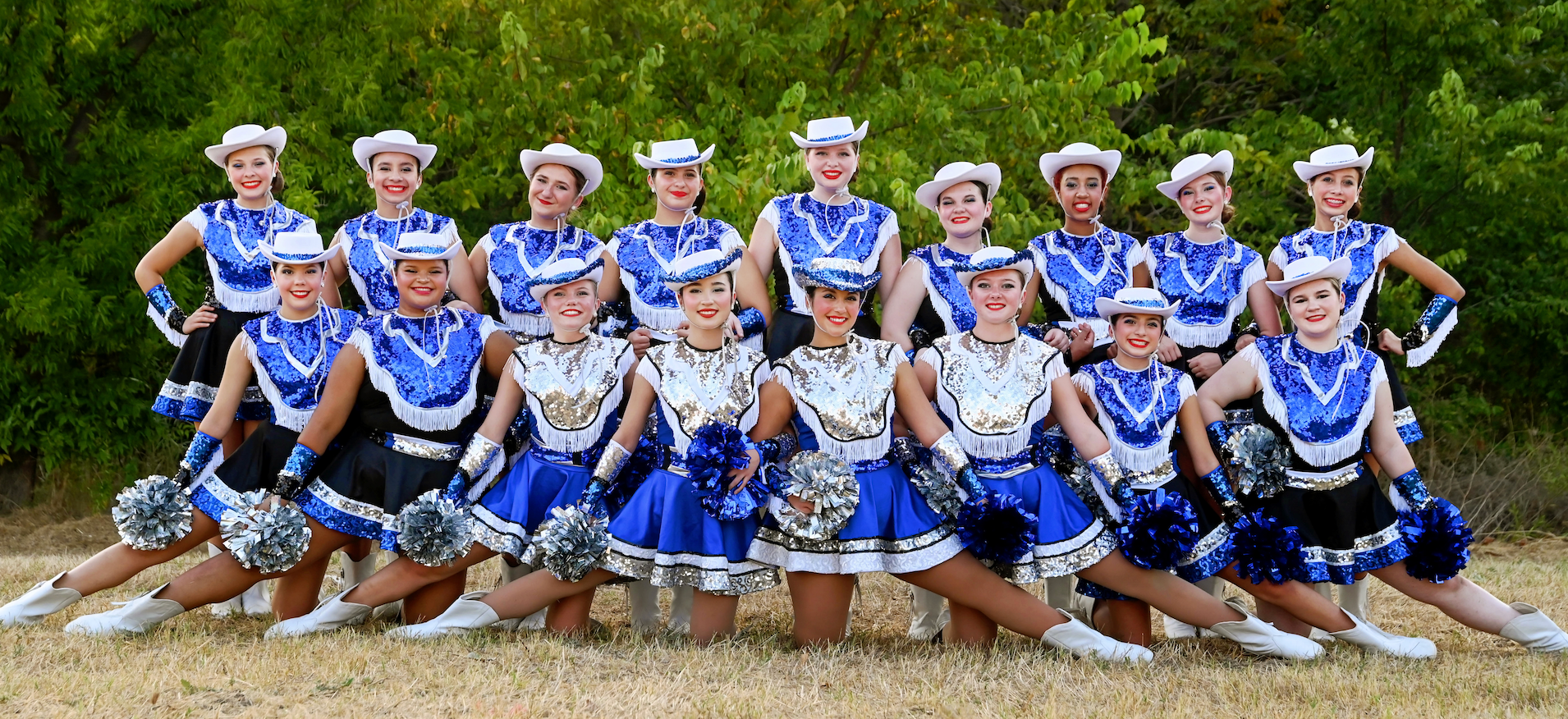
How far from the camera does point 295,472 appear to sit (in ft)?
18.2

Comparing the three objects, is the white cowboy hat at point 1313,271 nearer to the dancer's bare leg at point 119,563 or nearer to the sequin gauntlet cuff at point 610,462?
the sequin gauntlet cuff at point 610,462

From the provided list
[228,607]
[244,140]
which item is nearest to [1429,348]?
[244,140]

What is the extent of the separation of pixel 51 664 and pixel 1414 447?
10.4 metres

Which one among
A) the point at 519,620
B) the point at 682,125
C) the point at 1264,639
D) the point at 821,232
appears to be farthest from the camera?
the point at 682,125

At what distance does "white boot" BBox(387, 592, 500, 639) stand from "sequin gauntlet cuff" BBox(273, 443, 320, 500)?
2.26 feet

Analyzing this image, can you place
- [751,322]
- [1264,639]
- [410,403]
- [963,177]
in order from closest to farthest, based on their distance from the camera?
[1264,639]
[410,403]
[751,322]
[963,177]

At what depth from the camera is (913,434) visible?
5.54m

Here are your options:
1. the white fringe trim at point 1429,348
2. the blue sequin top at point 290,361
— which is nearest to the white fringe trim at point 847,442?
the blue sequin top at point 290,361

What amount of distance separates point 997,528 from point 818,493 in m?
0.67

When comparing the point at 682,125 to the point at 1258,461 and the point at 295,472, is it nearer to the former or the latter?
the point at 295,472

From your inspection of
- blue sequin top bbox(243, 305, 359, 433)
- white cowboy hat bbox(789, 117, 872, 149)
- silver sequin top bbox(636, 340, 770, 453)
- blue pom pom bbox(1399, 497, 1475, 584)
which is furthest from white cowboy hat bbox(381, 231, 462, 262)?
blue pom pom bbox(1399, 497, 1475, 584)

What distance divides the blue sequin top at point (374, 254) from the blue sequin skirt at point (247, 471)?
775 millimetres

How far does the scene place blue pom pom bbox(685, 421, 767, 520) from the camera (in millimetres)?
5172

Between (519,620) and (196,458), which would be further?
(519,620)
